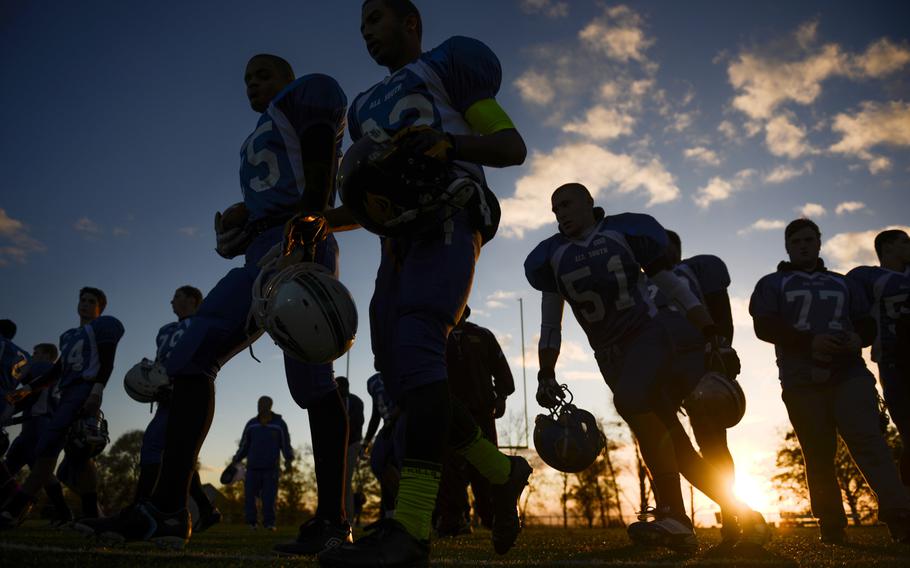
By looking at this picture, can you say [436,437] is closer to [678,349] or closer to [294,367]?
[294,367]

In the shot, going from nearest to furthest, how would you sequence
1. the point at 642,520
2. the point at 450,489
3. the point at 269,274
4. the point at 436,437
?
the point at 436,437 → the point at 269,274 → the point at 642,520 → the point at 450,489

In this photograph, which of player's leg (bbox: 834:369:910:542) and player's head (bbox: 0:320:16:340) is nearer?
player's leg (bbox: 834:369:910:542)

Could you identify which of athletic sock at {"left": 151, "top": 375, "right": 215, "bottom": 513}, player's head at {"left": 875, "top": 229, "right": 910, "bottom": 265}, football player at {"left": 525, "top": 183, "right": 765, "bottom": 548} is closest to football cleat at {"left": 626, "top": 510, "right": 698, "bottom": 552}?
football player at {"left": 525, "top": 183, "right": 765, "bottom": 548}

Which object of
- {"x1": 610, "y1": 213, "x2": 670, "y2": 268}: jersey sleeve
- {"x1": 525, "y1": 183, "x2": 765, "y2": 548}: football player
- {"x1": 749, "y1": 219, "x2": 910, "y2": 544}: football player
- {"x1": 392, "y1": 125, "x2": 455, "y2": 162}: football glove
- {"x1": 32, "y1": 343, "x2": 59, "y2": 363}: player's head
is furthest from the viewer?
{"x1": 32, "y1": 343, "x2": 59, "y2": 363}: player's head

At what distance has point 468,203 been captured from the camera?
2641mm

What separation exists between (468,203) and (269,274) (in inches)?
34.7

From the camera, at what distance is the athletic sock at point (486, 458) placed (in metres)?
→ 3.18

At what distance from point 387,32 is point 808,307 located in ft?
14.4

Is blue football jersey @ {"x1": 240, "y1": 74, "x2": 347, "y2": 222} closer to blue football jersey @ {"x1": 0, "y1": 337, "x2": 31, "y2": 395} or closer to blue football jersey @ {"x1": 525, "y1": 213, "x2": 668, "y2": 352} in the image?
blue football jersey @ {"x1": 525, "y1": 213, "x2": 668, "y2": 352}

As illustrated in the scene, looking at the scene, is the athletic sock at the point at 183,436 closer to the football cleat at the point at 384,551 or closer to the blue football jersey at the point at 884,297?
the football cleat at the point at 384,551

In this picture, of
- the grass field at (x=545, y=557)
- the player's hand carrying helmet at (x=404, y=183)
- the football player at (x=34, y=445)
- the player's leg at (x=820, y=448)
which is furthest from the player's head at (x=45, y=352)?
the player's leg at (x=820, y=448)

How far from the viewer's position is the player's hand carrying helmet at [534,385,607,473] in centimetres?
408

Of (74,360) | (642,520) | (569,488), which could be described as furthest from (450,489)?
(569,488)

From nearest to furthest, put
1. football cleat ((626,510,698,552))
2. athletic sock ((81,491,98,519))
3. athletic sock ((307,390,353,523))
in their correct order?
1. athletic sock ((307,390,353,523))
2. football cleat ((626,510,698,552))
3. athletic sock ((81,491,98,519))
